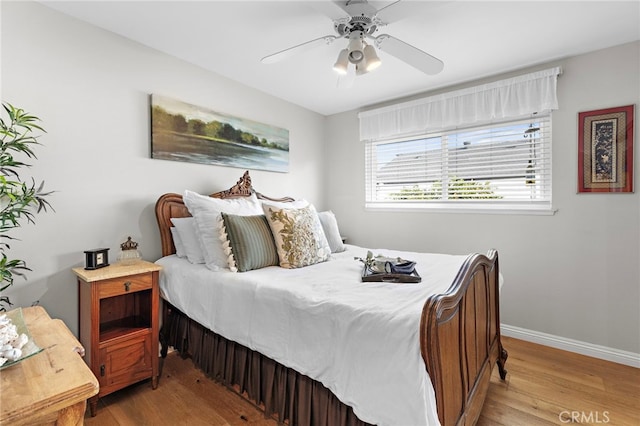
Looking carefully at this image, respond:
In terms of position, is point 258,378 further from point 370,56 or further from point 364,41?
point 364,41

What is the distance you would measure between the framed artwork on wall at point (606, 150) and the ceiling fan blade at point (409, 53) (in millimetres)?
1525

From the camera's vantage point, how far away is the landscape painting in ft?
8.03

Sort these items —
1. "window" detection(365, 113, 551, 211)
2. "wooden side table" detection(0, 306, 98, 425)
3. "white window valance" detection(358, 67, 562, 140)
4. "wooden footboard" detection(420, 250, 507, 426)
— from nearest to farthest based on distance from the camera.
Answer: "wooden side table" detection(0, 306, 98, 425) < "wooden footboard" detection(420, 250, 507, 426) < "white window valance" detection(358, 67, 562, 140) < "window" detection(365, 113, 551, 211)

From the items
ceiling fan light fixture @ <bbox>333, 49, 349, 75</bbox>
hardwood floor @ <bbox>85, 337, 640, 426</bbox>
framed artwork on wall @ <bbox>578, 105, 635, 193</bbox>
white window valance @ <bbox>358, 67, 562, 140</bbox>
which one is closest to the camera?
hardwood floor @ <bbox>85, 337, 640, 426</bbox>

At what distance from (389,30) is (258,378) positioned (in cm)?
242

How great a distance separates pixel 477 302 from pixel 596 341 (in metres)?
1.69

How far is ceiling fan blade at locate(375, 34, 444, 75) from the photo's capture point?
1778 millimetres

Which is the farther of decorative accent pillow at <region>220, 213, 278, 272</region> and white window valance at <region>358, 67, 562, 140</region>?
white window valance at <region>358, 67, 562, 140</region>

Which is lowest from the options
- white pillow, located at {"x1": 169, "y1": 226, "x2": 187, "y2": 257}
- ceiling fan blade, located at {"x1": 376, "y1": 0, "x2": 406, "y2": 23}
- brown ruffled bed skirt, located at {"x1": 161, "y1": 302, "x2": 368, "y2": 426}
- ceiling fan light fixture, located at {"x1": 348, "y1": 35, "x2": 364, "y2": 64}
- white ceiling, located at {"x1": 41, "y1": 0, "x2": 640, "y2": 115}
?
brown ruffled bed skirt, located at {"x1": 161, "y1": 302, "x2": 368, "y2": 426}

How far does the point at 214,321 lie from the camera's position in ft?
6.07

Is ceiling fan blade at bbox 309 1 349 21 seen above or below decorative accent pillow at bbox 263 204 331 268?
above

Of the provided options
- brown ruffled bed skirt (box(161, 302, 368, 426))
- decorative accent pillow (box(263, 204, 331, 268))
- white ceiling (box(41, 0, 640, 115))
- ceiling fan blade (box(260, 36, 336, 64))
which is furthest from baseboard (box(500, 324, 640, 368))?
ceiling fan blade (box(260, 36, 336, 64))

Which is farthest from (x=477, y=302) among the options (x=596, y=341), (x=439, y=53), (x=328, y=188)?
(x=328, y=188)

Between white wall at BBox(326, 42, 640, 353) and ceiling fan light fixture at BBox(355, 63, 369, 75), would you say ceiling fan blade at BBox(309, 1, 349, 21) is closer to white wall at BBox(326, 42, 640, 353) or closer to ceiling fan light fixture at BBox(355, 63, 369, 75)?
ceiling fan light fixture at BBox(355, 63, 369, 75)
